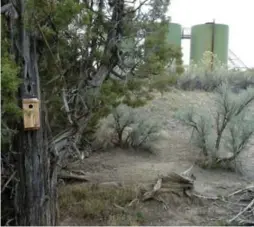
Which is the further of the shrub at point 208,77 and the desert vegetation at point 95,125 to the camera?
the shrub at point 208,77

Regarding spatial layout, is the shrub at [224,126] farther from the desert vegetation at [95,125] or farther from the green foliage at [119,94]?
the green foliage at [119,94]

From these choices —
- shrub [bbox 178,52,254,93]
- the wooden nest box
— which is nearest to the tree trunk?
the wooden nest box

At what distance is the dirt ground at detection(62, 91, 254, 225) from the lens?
14.3ft

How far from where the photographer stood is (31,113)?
3189 millimetres

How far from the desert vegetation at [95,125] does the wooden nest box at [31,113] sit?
0.22 feet

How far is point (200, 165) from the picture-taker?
634cm

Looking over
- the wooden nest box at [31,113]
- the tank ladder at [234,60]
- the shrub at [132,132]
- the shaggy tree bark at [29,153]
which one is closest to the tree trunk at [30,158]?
the shaggy tree bark at [29,153]

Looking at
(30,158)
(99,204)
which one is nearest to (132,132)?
(99,204)

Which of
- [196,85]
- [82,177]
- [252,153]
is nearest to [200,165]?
[252,153]

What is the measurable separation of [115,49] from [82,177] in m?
1.94

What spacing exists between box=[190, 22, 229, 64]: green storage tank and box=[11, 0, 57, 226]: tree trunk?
10.4 metres

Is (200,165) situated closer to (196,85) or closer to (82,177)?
(82,177)

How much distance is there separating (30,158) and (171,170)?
2817 millimetres

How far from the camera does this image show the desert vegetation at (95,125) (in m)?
3.33
